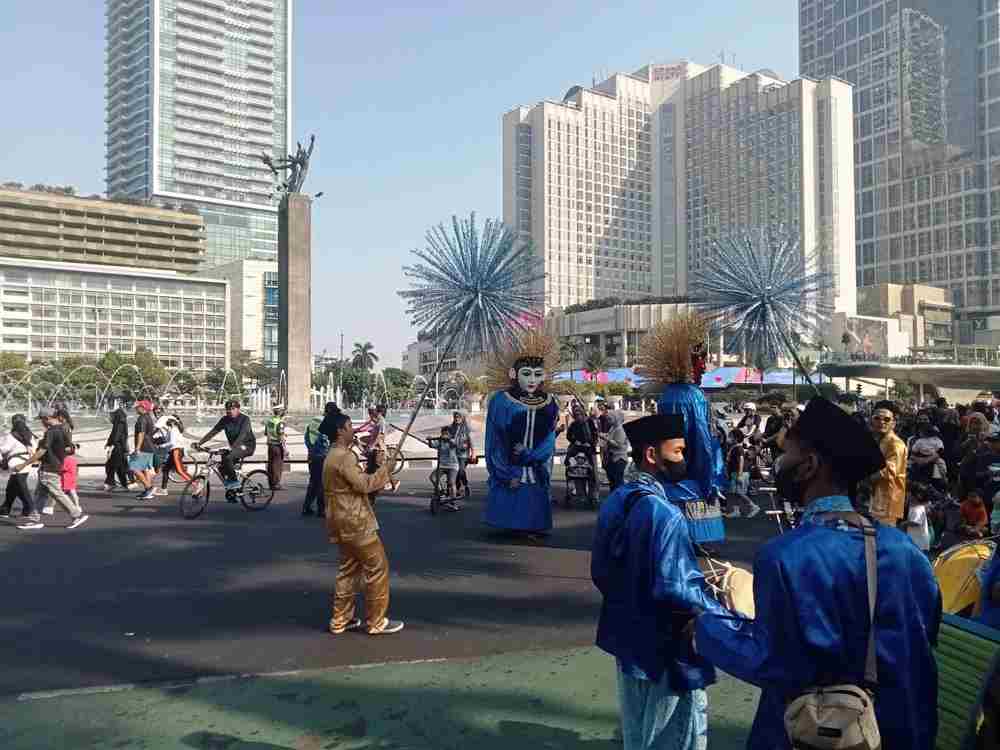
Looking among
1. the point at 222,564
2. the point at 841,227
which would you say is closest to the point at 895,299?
the point at 841,227

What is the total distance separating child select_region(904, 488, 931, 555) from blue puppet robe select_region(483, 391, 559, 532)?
3.71m

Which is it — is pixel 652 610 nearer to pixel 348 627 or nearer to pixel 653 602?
pixel 653 602

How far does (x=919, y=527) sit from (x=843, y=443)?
5487mm

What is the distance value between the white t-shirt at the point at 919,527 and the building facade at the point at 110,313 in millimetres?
111888

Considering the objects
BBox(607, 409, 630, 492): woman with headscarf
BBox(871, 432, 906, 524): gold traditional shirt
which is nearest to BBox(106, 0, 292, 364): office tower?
BBox(607, 409, 630, 492): woman with headscarf

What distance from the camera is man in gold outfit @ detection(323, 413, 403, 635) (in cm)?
568

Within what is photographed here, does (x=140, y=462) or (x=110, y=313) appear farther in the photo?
(x=110, y=313)

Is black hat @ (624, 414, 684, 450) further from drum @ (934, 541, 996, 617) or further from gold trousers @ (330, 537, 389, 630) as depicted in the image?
gold trousers @ (330, 537, 389, 630)

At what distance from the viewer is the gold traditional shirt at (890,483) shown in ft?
22.7

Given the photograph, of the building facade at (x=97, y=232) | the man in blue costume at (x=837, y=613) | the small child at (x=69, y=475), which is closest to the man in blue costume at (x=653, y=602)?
the man in blue costume at (x=837, y=613)

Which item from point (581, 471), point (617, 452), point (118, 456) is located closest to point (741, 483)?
point (617, 452)

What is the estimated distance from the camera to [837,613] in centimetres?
201

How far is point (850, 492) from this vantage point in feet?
7.14

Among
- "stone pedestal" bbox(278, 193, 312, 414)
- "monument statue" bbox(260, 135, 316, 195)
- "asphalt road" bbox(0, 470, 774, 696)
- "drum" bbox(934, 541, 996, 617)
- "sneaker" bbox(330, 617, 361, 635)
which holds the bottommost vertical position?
"asphalt road" bbox(0, 470, 774, 696)
